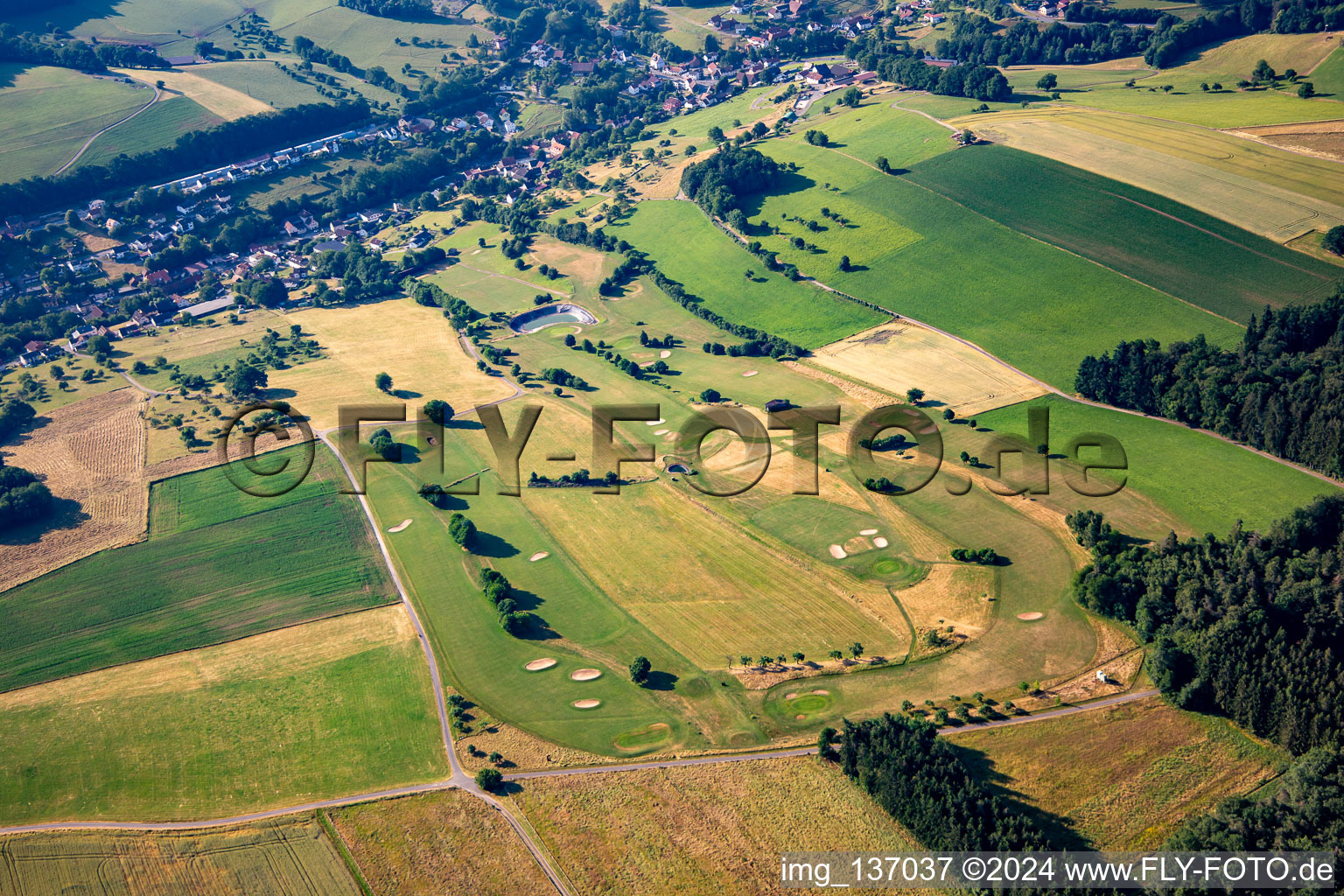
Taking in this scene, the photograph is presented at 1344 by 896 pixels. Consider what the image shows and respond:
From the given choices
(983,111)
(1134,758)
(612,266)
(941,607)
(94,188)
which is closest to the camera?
(1134,758)

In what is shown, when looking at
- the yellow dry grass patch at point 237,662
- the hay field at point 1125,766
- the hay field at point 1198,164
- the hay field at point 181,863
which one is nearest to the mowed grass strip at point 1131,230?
the hay field at point 1198,164

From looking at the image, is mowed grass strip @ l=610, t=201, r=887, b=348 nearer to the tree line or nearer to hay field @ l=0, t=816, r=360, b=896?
the tree line

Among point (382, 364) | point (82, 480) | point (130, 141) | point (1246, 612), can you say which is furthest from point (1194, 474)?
point (130, 141)

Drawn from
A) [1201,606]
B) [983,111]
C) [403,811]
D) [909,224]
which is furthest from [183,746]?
[983,111]

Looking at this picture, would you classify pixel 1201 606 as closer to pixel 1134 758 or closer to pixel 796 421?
pixel 1134 758

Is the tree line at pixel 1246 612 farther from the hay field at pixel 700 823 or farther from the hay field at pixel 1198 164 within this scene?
the hay field at pixel 1198 164
